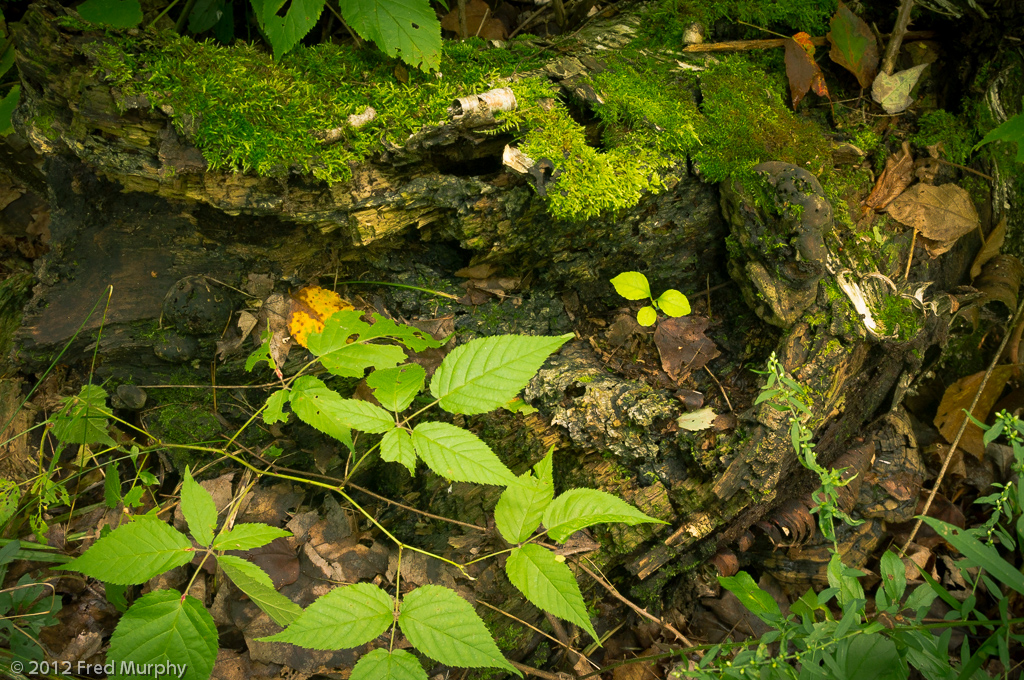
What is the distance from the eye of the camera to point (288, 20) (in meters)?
2.03

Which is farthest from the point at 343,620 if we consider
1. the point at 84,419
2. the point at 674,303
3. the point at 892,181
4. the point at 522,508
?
the point at 892,181

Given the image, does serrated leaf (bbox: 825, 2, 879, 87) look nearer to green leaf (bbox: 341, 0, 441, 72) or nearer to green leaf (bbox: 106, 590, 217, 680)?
green leaf (bbox: 341, 0, 441, 72)

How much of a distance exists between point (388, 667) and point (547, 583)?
0.52 m

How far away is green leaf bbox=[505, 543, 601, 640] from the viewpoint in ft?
5.26

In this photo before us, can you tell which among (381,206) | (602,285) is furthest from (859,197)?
(381,206)

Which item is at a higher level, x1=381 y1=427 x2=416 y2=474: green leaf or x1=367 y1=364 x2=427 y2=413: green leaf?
x1=367 y1=364 x2=427 y2=413: green leaf

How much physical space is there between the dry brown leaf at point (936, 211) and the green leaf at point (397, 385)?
2.49m

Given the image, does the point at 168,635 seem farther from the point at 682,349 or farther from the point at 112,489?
the point at 682,349

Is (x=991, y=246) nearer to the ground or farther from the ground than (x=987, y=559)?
nearer to the ground

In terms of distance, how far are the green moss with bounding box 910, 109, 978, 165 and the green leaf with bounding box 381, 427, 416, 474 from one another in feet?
9.92

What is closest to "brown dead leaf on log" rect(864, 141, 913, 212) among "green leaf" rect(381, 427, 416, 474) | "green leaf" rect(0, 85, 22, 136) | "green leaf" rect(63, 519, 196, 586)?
"green leaf" rect(381, 427, 416, 474)

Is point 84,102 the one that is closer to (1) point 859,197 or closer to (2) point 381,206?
(2) point 381,206

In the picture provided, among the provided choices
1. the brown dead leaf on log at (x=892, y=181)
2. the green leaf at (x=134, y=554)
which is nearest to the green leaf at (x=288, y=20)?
the green leaf at (x=134, y=554)

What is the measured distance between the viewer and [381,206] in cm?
232
